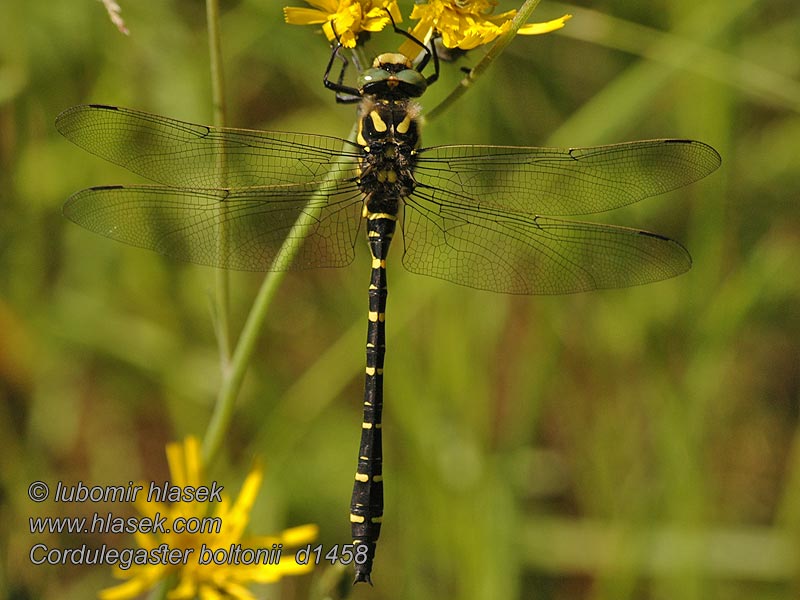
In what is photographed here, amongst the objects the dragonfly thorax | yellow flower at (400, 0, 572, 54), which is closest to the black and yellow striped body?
the dragonfly thorax

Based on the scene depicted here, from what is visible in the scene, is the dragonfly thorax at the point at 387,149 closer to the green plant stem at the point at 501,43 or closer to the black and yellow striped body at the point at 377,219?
the black and yellow striped body at the point at 377,219

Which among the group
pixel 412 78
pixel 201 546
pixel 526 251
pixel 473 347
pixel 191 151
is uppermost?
pixel 412 78

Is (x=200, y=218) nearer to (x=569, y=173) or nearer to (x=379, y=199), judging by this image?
(x=379, y=199)

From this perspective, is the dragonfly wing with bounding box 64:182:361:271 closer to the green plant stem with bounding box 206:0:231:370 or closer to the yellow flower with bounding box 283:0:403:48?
the green plant stem with bounding box 206:0:231:370

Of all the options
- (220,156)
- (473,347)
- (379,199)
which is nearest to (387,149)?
(379,199)

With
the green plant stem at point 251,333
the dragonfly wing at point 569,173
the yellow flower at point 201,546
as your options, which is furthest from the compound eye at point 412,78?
the yellow flower at point 201,546

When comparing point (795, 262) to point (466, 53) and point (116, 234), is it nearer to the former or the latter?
point (466, 53)
